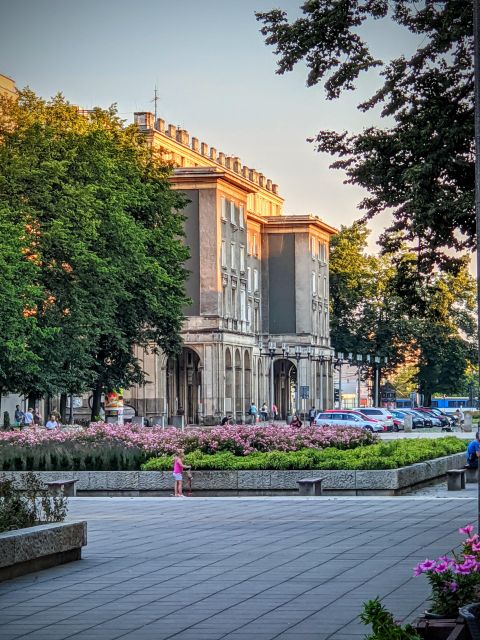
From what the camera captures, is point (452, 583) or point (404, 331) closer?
point (452, 583)

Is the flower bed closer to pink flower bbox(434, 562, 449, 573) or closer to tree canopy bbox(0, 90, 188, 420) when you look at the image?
tree canopy bbox(0, 90, 188, 420)

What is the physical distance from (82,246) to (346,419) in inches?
1206

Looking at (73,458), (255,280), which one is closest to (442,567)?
(73,458)

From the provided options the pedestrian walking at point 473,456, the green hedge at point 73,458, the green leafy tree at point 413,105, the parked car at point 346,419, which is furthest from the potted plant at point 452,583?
the parked car at point 346,419

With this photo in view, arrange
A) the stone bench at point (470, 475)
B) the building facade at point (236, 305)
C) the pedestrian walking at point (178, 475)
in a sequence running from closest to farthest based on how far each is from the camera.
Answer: the pedestrian walking at point (178, 475) → the stone bench at point (470, 475) → the building facade at point (236, 305)

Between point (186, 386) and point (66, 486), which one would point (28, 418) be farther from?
point (186, 386)

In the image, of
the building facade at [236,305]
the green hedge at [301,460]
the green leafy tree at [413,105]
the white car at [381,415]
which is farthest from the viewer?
the building facade at [236,305]

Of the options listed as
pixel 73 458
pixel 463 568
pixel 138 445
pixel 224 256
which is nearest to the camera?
pixel 463 568

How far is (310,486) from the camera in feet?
102

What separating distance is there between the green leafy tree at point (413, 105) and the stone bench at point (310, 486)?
19.1ft

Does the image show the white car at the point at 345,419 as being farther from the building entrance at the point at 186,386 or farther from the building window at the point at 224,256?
the building window at the point at 224,256

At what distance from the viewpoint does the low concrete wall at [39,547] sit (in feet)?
50.1

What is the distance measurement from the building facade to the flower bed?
177ft

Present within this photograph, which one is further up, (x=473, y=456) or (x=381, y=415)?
(x=381, y=415)
